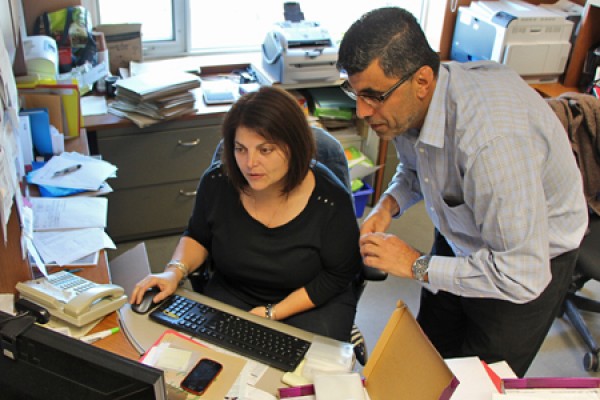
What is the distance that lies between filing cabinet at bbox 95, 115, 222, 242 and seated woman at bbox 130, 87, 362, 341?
109cm

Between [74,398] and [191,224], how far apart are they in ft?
3.40

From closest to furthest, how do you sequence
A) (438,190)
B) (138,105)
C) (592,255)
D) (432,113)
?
(432,113) < (438,190) < (592,255) < (138,105)

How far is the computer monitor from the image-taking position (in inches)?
29.7

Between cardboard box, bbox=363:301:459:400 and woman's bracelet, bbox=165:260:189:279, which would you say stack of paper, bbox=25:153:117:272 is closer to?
woman's bracelet, bbox=165:260:189:279

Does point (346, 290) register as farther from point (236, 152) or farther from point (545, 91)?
point (545, 91)

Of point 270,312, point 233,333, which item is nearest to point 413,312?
point 270,312

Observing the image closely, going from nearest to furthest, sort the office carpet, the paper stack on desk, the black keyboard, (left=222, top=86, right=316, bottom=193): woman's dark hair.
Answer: the black keyboard
(left=222, top=86, right=316, bottom=193): woman's dark hair
the paper stack on desk
the office carpet

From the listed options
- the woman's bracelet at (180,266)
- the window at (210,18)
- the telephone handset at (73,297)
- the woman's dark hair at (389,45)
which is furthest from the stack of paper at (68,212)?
the window at (210,18)

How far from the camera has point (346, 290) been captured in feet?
5.92

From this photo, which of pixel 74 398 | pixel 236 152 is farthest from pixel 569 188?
pixel 74 398

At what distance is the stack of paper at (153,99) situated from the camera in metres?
2.64

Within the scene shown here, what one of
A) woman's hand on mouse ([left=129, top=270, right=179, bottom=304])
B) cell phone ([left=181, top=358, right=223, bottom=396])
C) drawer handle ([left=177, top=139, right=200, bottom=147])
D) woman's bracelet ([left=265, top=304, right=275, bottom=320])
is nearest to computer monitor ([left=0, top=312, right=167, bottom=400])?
cell phone ([left=181, top=358, right=223, bottom=396])

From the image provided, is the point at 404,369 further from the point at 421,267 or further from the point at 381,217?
the point at 381,217

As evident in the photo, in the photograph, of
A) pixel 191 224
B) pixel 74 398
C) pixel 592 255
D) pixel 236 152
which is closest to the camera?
pixel 74 398
